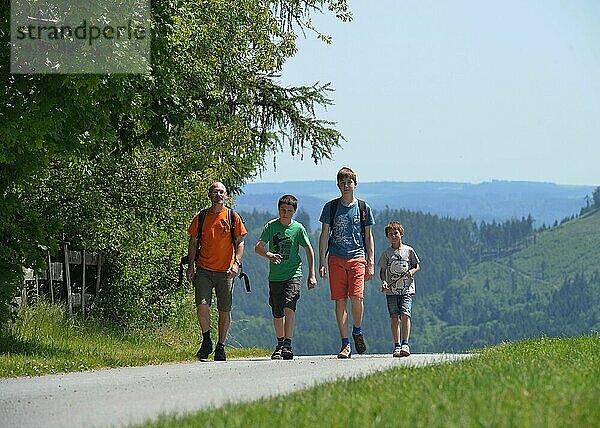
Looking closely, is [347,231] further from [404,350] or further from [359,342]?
[404,350]

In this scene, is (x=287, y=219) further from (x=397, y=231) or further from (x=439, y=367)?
(x=439, y=367)

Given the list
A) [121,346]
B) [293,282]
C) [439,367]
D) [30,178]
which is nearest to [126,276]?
[121,346]

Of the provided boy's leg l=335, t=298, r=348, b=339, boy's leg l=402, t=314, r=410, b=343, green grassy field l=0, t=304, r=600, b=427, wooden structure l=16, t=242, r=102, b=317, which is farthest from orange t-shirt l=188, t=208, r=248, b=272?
wooden structure l=16, t=242, r=102, b=317

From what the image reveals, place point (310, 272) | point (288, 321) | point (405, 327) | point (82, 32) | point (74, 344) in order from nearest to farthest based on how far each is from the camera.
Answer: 1. point (82, 32)
2. point (405, 327)
3. point (288, 321)
4. point (310, 272)
5. point (74, 344)

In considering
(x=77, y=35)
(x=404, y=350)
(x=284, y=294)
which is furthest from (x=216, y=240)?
(x=77, y=35)

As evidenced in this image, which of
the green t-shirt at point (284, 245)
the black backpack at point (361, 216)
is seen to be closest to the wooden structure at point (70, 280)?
the green t-shirt at point (284, 245)

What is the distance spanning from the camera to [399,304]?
53.1 ft

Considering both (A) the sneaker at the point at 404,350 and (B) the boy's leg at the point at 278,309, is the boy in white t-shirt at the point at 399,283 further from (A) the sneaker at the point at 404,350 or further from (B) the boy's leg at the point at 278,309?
(B) the boy's leg at the point at 278,309

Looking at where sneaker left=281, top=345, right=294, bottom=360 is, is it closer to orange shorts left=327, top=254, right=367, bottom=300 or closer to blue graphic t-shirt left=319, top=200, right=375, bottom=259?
orange shorts left=327, top=254, right=367, bottom=300

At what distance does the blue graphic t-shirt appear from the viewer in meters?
15.9

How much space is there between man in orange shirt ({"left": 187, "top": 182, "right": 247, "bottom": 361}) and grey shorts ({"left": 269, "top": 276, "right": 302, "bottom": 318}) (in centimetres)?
56

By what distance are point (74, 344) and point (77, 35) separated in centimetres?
562

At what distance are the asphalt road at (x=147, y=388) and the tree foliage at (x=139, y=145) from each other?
3295mm

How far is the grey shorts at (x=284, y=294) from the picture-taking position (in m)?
16.0
